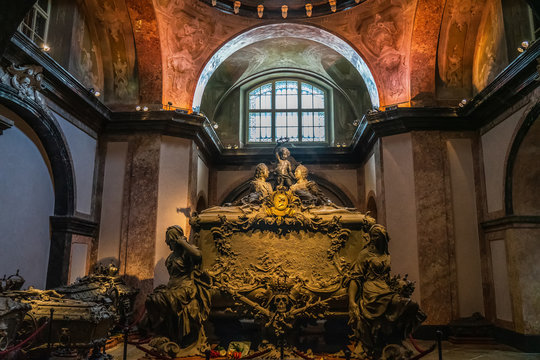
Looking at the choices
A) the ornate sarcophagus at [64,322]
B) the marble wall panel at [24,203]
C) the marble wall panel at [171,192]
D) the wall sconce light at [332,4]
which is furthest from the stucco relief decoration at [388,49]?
the ornate sarcophagus at [64,322]

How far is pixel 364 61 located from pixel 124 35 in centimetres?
573

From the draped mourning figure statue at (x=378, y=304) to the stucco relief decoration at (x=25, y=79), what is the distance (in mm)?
6013

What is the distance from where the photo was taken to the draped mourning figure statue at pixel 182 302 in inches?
259

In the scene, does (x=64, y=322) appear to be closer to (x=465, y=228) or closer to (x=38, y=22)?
(x=38, y=22)

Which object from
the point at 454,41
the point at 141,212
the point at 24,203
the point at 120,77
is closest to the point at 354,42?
the point at 454,41

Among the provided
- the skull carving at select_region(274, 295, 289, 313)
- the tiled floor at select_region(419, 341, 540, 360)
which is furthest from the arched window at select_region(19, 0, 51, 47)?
the tiled floor at select_region(419, 341, 540, 360)

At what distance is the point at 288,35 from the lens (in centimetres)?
1161

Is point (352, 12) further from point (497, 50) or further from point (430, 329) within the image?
point (430, 329)

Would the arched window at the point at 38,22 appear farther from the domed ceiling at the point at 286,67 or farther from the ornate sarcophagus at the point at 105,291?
the domed ceiling at the point at 286,67

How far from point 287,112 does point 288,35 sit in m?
3.14

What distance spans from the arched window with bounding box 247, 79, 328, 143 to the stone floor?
25.2 feet

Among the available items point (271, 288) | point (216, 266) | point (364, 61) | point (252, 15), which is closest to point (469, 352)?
point (271, 288)

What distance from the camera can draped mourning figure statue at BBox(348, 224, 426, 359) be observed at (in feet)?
19.9

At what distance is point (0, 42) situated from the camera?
3.82 m
